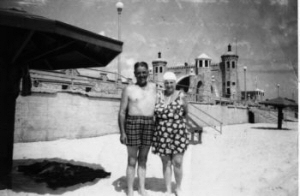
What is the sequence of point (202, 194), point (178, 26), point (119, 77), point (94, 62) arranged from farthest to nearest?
point (119, 77) < point (178, 26) < point (94, 62) < point (202, 194)

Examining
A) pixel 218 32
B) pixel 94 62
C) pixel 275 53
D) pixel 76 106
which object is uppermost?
pixel 218 32

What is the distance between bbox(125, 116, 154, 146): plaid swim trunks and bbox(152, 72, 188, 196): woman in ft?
0.35

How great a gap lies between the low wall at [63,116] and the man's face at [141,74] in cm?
635

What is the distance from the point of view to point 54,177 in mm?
4340

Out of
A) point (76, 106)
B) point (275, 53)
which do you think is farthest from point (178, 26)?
point (76, 106)

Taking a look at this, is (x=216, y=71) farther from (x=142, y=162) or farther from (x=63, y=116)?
(x=142, y=162)

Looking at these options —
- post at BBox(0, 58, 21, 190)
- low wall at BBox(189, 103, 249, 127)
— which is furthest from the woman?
low wall at BBox(189, 103, 249, 127)

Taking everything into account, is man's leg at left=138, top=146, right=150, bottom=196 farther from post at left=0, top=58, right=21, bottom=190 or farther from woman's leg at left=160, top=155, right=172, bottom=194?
post at left=0, top=58, right=21, bottom=190

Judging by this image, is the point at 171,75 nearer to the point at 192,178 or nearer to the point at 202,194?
the point at 202,194

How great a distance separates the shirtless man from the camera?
11.1 ft

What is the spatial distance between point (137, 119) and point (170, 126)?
482 mm

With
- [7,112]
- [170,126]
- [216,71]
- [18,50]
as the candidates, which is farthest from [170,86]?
[216,71]

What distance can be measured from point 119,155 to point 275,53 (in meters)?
5.46

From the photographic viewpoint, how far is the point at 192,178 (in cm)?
463
